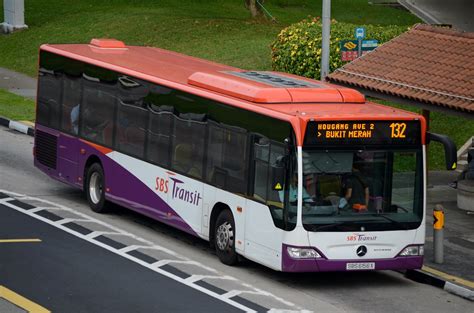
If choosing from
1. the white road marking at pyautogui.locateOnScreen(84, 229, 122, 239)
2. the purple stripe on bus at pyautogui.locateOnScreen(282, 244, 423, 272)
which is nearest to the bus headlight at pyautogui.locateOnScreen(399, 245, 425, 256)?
the purple stripe on bus at pyautogui.locateOnScreen(282, 244, 423, 272)

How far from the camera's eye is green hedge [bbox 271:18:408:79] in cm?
3416

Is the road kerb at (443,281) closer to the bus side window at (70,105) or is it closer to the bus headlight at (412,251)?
the bus headlight at (412,251)

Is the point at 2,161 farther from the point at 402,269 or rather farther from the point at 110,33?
the point at 110,33

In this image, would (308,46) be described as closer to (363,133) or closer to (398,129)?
(398,129)

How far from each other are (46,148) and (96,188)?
2016 millimetres

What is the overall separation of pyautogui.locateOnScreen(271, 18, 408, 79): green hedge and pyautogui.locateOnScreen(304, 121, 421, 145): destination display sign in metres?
15.2

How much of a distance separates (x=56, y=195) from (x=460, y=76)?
8.26 meters

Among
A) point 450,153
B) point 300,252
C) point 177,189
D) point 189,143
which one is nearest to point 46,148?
point 177,189

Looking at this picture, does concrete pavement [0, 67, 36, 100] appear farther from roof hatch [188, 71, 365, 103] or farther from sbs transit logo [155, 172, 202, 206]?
roof hatch [188, 71, 365, 103]

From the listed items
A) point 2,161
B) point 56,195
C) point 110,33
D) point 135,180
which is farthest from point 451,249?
point 110,33

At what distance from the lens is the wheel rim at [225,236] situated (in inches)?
774

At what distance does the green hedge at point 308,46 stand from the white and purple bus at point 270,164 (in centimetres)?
1143

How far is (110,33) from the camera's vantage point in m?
45.5

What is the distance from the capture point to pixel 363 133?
18.5 m
